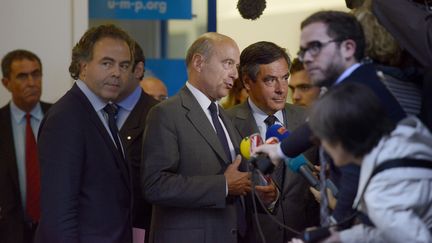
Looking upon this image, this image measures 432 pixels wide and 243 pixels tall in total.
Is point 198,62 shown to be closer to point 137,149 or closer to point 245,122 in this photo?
point 245,122

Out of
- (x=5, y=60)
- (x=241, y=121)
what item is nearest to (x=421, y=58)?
(x=241, y=121)

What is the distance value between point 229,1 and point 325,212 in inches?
161

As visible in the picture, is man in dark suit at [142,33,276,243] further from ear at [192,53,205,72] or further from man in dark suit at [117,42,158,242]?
man in dark suit at [117,42,158,242]

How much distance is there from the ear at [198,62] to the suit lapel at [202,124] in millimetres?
187

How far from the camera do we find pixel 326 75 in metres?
3.17

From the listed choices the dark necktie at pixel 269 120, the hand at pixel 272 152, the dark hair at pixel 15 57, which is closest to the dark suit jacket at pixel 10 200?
the dark hair at pixel 15 57

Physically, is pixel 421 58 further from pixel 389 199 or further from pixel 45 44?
pixel 45 44

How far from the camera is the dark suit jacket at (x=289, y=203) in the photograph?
4988mm

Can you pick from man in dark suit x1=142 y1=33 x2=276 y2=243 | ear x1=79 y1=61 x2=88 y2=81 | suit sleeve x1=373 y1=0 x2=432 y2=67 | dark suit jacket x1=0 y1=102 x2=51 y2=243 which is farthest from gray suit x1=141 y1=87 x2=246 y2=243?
suit sleeve x1=373 y1=0 x2=432 y2=67

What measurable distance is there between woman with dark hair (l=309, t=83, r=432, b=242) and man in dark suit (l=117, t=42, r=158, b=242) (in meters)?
1.97

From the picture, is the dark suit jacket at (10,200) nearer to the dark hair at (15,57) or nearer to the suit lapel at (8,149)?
the suit lapel at (8,149)

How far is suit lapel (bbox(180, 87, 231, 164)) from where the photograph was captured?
4609 mm

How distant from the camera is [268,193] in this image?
185 inches

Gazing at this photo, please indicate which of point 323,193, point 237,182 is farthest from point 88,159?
point 323,193
